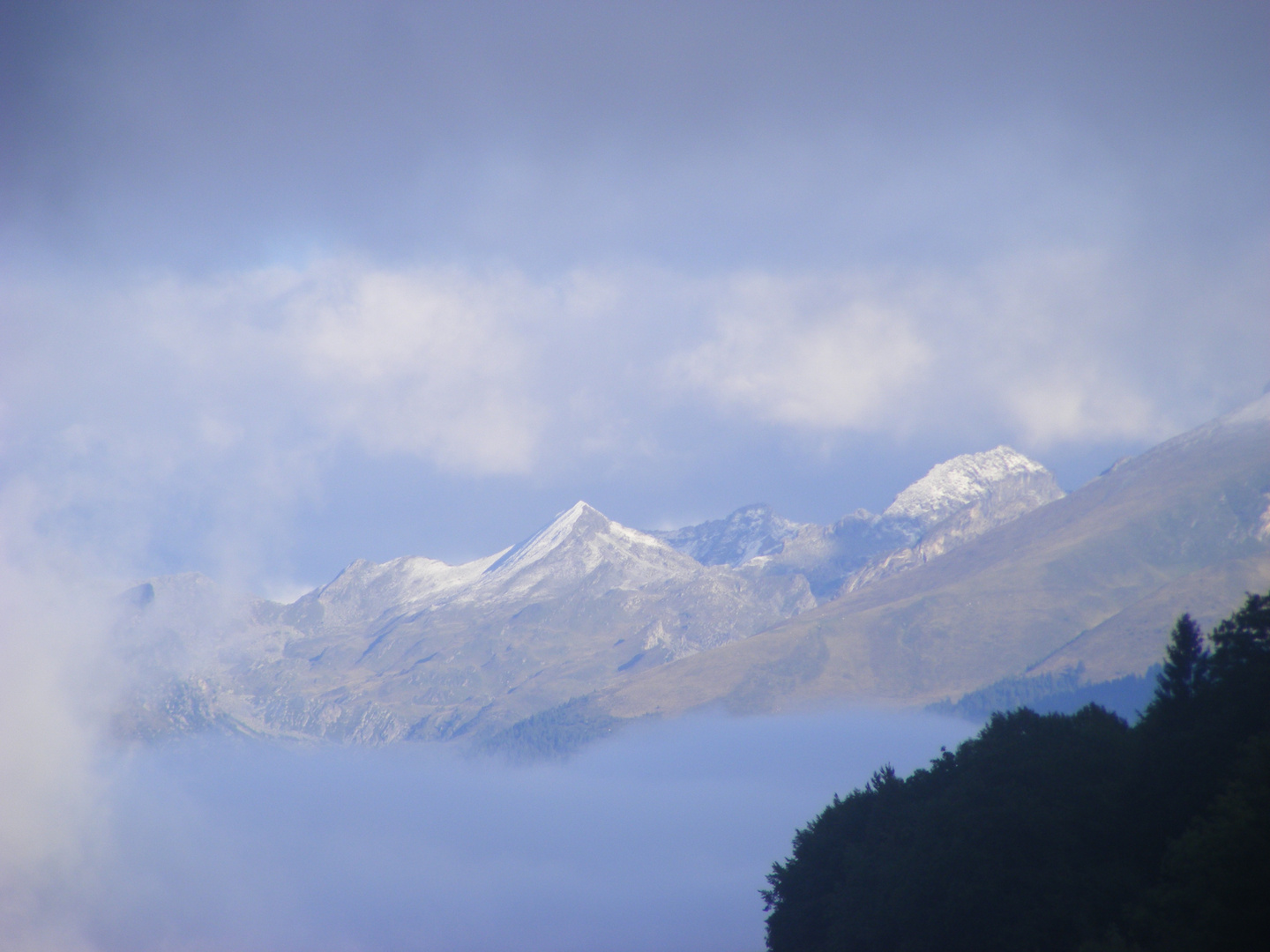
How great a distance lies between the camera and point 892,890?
91938 millimetres

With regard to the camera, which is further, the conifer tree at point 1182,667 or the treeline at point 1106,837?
the conifer tree at point 1182,667

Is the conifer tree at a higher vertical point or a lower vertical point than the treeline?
higher

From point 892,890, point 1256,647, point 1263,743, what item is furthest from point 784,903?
point 1263,743

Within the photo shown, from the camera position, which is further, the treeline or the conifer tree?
the conifer tree

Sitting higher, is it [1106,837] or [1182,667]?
[1182,667]

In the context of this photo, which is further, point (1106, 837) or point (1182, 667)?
point (1182, 667)

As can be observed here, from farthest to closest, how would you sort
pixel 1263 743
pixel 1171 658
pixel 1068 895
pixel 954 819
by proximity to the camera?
Result: 1. pixel 1171 658
2. pixel 954 819
3. pixel 1068 895
4. pixel 1263 743

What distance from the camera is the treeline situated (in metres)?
54.2

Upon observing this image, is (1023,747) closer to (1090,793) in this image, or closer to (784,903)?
(1090,793)

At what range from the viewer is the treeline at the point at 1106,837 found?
178 ft

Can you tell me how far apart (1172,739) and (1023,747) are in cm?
2249

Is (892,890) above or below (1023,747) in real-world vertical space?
below

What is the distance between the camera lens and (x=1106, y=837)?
3034 inches

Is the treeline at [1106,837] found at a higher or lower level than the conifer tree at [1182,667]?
lower
